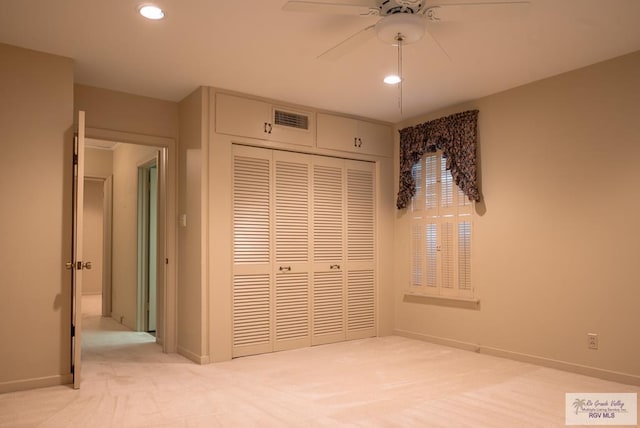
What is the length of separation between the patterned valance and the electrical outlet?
1.52 m

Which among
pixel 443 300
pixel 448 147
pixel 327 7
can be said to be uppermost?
pixel 327 7

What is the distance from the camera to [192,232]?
424 cm

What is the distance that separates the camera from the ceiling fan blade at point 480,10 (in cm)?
236

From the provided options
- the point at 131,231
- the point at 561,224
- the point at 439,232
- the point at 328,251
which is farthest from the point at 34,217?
the point at 561,224

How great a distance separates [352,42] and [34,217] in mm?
2609

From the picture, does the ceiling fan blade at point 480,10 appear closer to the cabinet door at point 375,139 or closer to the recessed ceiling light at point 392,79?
the recessed ceiling light at point 392,79

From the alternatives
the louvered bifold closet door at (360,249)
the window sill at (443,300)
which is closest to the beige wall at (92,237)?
the louvered bifold closet door at (360,249)

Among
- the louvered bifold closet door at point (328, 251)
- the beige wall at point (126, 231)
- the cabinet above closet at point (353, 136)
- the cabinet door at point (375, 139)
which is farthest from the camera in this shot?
the beige wall at point (126, 231)

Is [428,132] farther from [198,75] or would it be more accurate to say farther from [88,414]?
[88,414]

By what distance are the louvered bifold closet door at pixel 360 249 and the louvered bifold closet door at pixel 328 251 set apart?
0.11 meters

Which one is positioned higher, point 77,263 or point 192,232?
point 192,232

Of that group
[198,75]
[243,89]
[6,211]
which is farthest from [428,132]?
[6,211]

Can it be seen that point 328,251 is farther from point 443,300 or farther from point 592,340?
point 592,340

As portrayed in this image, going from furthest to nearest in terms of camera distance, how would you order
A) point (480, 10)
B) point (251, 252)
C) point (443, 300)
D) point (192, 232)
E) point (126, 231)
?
point (126, 231), point (443, 300), point (251, 252), point (192, 232), point (480, 10)
